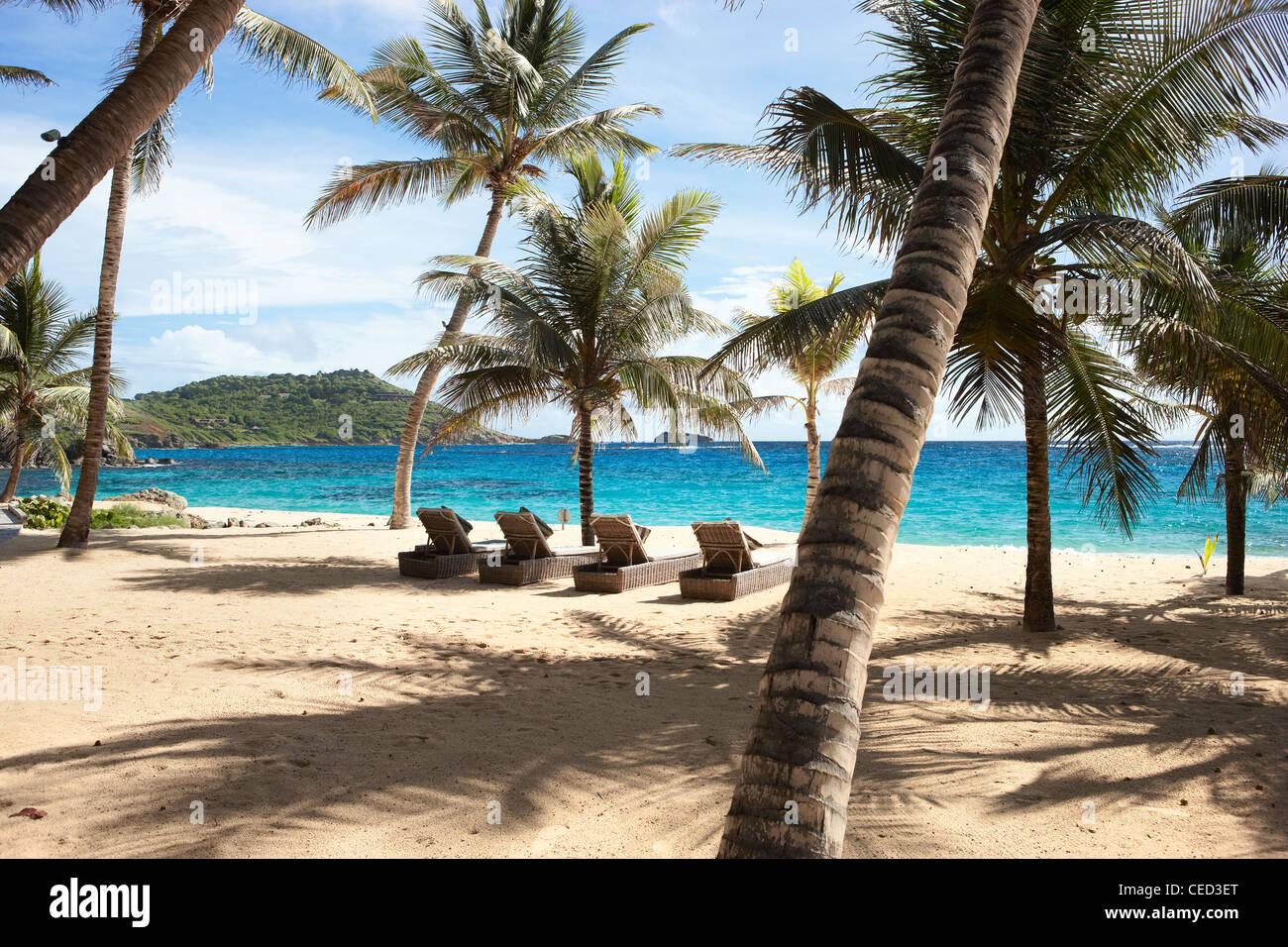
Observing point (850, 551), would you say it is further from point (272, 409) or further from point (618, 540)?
point (272, 409)

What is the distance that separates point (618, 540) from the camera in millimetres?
9844

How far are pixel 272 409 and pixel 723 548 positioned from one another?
266 ft

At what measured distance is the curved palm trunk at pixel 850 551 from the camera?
6.49 feet

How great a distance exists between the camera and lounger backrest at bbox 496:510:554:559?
10.1 metres

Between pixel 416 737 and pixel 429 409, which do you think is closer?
pixel 416 737

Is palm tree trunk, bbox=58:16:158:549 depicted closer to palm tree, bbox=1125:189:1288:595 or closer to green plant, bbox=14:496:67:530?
green plant, bbox=14:496:67:530

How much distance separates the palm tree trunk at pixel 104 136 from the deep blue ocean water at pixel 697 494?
933cm

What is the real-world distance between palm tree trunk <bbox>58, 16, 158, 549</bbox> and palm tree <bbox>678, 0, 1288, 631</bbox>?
1017cm

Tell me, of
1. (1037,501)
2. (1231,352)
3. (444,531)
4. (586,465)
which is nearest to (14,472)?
(444,531)

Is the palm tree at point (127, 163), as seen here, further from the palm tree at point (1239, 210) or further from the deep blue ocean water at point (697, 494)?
the palm tree at point (1239, 210)

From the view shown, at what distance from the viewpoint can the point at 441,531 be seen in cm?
1050
